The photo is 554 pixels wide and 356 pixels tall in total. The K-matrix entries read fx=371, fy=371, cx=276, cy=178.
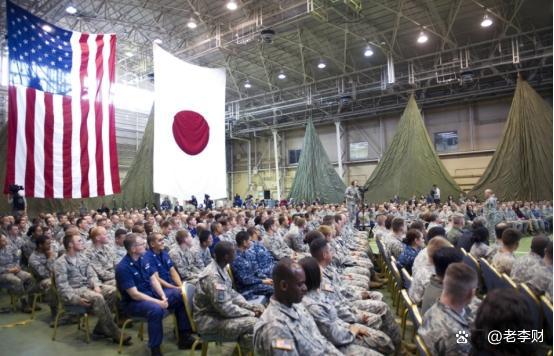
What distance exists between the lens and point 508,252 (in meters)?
3.48

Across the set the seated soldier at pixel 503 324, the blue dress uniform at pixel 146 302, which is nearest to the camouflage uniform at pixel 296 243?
the blue dress uniform at pixel 146 302

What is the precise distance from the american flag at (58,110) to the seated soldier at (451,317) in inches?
228

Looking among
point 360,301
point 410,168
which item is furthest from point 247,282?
point 410,168

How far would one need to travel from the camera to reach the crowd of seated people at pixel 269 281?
6.10 ft

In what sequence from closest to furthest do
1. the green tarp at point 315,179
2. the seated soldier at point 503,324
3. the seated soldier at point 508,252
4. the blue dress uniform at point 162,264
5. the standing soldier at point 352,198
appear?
the seated soldier at point 503,324 → the seated soldier at point 508,252 → the blue dress uniform at point 162,264 → the standing soldier at point 352,198 → the green tarp at point 315,179

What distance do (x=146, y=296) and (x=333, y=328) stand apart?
Answer: 1.77m

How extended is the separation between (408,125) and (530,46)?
17.0 ft

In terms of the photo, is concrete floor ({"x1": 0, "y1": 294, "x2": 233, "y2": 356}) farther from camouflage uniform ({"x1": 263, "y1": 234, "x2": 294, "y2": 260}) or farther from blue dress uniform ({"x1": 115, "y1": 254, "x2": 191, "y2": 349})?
camouflage uniform ({"x1": 263, "y1": 234, "x2": 294, "y2": 260})

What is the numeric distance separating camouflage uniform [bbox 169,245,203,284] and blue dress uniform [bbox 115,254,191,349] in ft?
2.13

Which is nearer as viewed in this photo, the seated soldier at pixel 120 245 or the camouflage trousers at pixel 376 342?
the camouflage trousers at pixel 376 342

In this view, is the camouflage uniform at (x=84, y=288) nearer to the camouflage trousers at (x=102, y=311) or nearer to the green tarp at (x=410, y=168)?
the camouflage trousers at (x=102, y=311)

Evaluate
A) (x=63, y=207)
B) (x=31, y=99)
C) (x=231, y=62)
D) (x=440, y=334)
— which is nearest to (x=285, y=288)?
(x=440, y=334)

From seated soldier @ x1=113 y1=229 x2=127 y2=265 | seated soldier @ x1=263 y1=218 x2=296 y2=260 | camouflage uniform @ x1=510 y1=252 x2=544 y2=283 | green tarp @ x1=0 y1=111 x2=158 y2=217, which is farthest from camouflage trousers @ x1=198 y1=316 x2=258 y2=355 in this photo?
green tarp @ x1=0 y1=111 x2=158 y2=217

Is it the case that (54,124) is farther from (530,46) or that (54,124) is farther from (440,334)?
(530,46)
